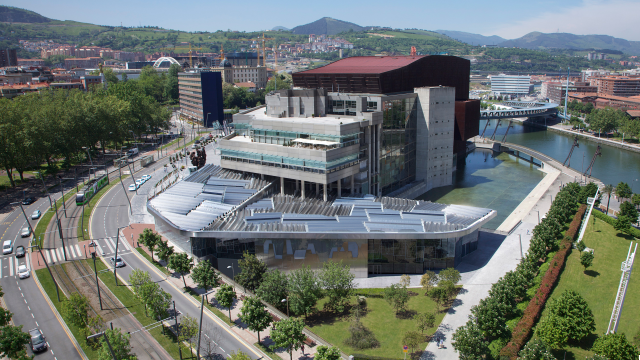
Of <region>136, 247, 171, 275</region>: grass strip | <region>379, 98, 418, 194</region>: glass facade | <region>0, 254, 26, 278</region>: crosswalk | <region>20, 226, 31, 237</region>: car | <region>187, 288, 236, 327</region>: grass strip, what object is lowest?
<region>187, 288, 236, 327</region>: grass strip

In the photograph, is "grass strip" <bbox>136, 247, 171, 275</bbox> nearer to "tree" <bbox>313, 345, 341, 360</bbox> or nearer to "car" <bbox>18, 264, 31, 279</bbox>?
"car" <bbox>18, 264, 31, 279</bbox>

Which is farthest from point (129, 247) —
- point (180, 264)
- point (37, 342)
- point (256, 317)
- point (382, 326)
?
point (382, 326)

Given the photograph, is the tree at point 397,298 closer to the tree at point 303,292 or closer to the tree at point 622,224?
the tree at point 303,292

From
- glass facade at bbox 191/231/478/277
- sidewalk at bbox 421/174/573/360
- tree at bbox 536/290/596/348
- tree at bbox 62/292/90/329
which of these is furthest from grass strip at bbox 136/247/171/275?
tree at bbox 536/290/596/348

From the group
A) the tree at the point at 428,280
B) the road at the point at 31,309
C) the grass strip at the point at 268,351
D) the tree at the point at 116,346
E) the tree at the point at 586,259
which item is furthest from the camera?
the tree at the point at 586,259

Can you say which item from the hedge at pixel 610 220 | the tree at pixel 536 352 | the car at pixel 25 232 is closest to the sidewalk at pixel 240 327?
the tree at pixel 536 352

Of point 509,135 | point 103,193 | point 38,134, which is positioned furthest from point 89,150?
point 509,135
